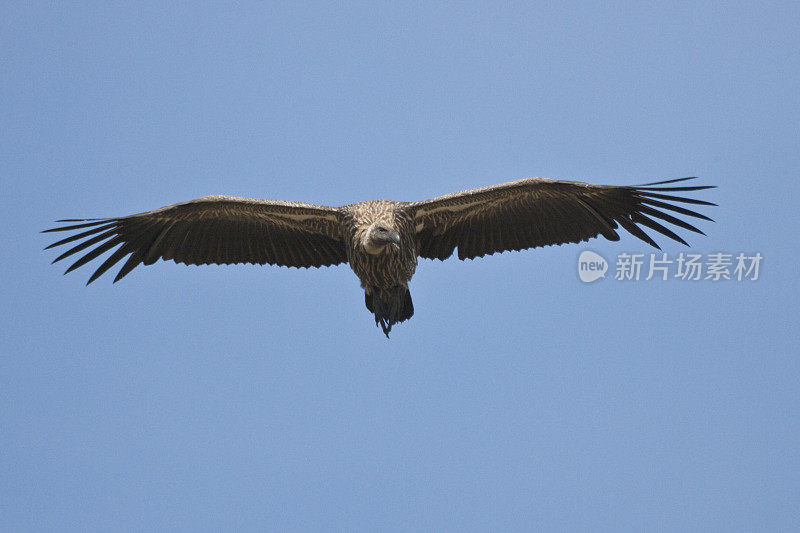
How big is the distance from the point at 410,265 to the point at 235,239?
2.46 m

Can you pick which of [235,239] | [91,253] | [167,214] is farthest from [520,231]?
[91,253]

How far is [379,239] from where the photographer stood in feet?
36.2

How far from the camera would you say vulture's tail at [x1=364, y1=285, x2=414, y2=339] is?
1180 centimetres

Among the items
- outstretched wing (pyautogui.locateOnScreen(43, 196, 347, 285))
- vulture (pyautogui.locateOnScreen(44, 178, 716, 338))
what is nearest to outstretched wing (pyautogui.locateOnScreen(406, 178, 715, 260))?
vulture (pyautogui.locateOnScreen(44, 178, 716, 338))

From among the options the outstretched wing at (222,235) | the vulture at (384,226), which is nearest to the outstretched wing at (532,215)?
the vulture at (384,226)

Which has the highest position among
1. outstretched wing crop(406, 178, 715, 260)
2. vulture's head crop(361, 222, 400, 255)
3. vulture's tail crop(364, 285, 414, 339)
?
outstretched wing crop(406, 178, 715, 260)

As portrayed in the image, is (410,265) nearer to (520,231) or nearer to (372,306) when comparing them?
(372,306)

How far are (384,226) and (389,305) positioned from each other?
1168mm

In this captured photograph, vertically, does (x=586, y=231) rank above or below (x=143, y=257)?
above

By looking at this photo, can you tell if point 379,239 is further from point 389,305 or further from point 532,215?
point 532,215

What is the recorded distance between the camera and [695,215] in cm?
1126

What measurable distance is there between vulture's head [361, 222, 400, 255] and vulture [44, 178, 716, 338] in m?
0.05

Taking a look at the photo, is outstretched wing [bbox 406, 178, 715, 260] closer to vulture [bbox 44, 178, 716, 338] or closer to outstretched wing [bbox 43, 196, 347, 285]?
vulture [bbox 44, 178, 716, 338]

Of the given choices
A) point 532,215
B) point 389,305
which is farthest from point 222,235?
point 532,215
